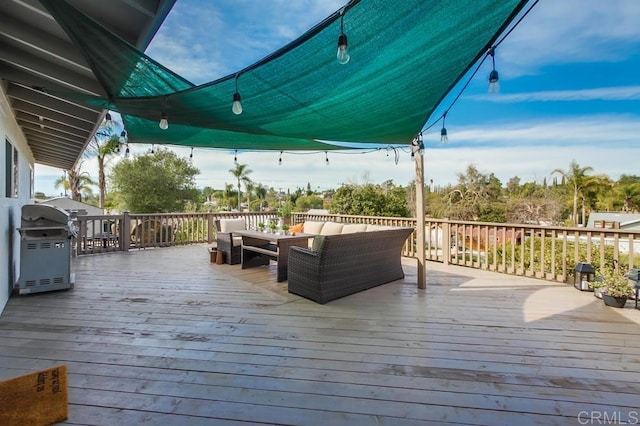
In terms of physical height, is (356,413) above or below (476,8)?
below

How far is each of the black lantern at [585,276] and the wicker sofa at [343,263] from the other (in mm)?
2222

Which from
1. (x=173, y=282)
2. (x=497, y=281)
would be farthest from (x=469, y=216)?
(x=173, y=282)

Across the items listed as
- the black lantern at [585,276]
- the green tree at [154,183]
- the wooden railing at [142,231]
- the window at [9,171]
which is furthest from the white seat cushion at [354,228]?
the green tree at [154,183]

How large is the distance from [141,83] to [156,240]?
6.27m

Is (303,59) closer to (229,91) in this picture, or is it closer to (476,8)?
(229,91)

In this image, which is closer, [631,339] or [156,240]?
[631,339]

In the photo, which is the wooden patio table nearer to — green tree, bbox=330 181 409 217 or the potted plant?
the potted plant

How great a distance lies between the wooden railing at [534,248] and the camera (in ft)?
14.1

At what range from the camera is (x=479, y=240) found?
18.1 feet

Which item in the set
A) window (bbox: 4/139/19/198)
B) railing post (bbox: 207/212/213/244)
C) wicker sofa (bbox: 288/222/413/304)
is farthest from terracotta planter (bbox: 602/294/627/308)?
railing post (bbox: 207/212/213/244)

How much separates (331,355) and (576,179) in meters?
30.0

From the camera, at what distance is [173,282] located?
15.3 feet

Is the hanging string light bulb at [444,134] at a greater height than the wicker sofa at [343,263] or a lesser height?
greater

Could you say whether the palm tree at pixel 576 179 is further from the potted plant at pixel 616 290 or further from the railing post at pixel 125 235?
the railing post at pixel 125 235
